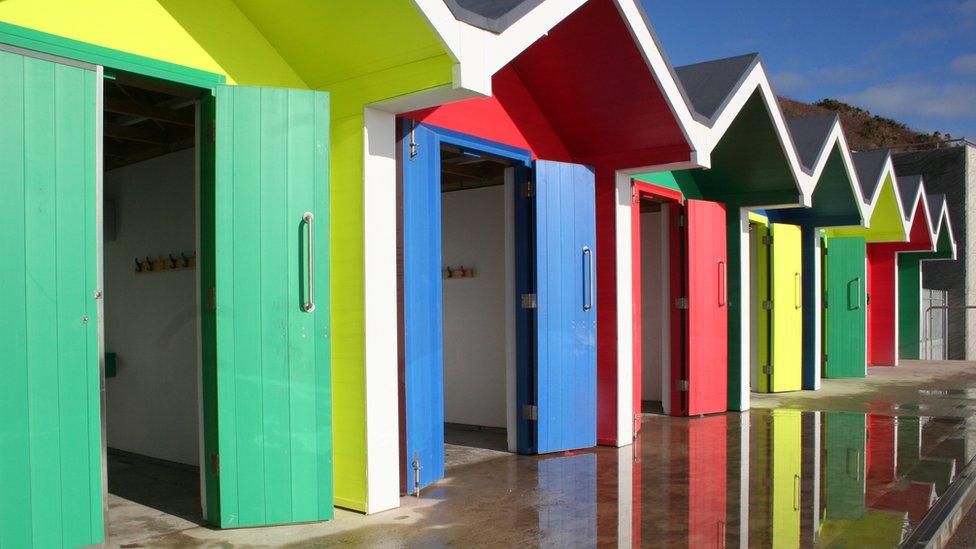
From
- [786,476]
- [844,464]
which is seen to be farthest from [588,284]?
[844,464]

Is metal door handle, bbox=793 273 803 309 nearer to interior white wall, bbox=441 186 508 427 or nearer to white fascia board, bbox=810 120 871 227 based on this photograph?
white fascia board, bbox=810 120 871 227

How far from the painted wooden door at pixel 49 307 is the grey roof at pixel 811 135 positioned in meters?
7.86

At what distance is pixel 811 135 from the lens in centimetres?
1020

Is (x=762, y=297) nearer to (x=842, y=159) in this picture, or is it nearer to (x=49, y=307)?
(x=842, y=159)

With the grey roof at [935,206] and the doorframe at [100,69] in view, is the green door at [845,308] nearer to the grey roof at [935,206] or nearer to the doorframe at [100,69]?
the grey roof at [935,206]

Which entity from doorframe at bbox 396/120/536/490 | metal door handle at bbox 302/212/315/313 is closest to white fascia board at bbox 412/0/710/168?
metal door handle at bbox 302/212/315/313

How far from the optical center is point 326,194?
464 cm

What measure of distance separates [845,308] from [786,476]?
26.7 feet

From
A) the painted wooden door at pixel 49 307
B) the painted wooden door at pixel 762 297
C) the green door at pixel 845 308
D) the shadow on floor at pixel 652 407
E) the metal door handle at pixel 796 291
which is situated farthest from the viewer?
the green door at pixel 845 308

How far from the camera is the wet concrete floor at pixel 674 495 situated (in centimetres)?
439

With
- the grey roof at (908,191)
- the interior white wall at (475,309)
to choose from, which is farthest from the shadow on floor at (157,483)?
the grey roof at (908,191)

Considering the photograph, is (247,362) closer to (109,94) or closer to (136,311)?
(109,94)

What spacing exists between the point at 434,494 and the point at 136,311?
2.91m

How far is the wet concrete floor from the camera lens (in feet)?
14.4
